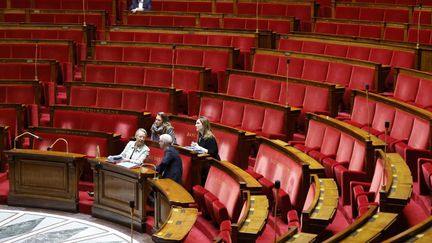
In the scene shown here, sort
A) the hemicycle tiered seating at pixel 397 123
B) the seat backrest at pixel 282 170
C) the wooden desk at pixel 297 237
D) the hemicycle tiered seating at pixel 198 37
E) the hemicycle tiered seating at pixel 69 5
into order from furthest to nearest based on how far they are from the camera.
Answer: the hemicycle tiered seating at pixel 69 5, the hemicycle tiered seating at pixel 198 37, the hemicycle tiered seating at pixel 397 123, the seat backrest at pixel 282 170, the wooden desk at pixel 297 237

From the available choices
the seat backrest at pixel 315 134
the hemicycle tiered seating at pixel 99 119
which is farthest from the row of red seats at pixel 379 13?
the hemicycle tiered seating at pixel 99 119

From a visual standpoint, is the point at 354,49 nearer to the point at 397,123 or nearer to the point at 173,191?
the point at 397,123

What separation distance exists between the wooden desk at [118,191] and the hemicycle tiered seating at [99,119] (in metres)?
0.34

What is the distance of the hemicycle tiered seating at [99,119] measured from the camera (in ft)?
9.66

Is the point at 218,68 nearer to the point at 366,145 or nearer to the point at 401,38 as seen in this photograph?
the point at 401,38

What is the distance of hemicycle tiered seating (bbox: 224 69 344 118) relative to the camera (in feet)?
9.57

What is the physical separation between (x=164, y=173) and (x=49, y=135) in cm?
62

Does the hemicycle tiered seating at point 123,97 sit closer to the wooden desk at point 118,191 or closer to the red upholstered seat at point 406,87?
the wooden desk at point 118,191

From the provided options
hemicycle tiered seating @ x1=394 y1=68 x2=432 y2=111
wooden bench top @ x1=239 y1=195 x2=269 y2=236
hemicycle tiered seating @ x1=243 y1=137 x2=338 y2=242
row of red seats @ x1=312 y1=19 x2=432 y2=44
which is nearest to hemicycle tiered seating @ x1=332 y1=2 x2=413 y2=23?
row of red seats @ x1=312 y1=19 x2=432 y2=44

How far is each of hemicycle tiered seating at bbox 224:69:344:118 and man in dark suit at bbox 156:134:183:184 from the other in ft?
2.26

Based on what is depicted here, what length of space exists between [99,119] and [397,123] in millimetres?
1079

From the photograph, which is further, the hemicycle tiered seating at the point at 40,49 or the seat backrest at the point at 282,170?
the hemicycle tiered seating at the point at 40,49

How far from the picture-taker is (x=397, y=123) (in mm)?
2539

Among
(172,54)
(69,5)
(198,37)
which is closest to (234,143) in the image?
(172,54)
